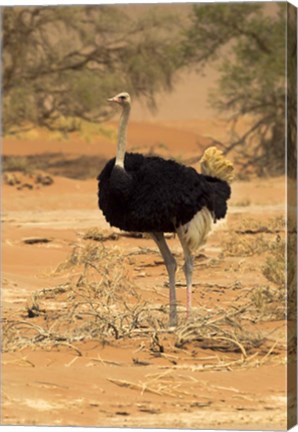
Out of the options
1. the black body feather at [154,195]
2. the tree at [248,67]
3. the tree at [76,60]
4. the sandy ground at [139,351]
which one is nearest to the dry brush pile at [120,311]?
the sandy ground at [139,351]

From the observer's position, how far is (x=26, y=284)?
1752 centimetres

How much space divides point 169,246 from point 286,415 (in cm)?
170

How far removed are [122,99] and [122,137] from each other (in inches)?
12.4

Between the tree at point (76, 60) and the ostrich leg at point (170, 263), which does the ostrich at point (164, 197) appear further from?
the tree at point (76, 60)

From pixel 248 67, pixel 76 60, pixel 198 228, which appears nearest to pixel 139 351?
pixel 198 228

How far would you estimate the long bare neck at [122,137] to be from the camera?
1711 cm

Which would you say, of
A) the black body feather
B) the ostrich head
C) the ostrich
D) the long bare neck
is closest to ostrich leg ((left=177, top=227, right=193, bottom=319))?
the ostrich

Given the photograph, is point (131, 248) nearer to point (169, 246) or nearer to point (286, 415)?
point (169, 246)

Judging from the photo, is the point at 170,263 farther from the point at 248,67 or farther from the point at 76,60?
the point at 76,60

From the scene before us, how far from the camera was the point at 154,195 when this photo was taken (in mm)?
16875

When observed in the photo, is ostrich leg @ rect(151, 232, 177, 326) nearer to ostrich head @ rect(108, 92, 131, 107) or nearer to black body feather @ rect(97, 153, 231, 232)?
black body feather @ rect(97, 153, 231, 232)

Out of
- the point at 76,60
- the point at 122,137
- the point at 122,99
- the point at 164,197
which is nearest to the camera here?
the point at 164,197

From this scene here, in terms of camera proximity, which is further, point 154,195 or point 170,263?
point 170,263

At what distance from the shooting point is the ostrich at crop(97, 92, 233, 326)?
1689 cm
